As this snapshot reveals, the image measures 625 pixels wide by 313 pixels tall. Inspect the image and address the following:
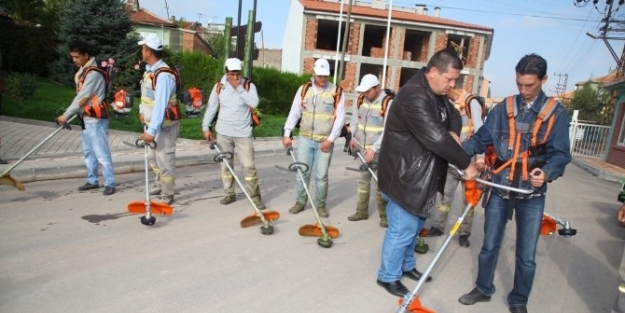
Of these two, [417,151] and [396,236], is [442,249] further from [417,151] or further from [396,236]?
[417,151]

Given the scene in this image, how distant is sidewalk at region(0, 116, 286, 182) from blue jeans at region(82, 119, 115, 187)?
922 millimetres

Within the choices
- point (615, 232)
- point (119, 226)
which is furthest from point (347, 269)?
point (615, 232)

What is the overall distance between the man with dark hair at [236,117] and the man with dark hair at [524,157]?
300 cm

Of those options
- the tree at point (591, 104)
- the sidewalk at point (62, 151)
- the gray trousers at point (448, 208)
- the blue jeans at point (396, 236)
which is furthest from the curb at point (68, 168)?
the tree at point (591, 104)

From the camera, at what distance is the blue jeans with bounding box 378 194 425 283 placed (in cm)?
316

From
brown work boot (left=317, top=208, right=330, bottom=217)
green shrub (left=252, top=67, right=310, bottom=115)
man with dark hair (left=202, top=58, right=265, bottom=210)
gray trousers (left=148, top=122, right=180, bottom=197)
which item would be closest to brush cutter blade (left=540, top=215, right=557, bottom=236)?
brown work boot (left=317, top=208, right=330, bottom=217)

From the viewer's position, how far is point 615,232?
6012mm

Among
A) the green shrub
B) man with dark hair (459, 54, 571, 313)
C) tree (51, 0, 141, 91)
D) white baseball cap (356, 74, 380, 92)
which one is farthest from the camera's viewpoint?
the green shrub

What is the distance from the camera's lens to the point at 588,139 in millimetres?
17953

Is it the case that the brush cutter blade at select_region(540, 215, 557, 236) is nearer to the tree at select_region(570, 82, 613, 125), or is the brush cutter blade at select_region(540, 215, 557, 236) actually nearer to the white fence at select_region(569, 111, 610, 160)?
the white fence at select_region(569, 111, 610, 160)

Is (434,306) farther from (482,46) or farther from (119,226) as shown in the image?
(482,46)

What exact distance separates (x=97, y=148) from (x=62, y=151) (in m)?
2.52

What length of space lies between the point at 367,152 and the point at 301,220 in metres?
1.19

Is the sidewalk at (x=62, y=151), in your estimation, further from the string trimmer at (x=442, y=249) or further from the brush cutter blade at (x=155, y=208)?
the string trimmer at (x=442, y=249)
